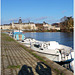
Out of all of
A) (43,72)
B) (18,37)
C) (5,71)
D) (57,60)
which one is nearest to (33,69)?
(43,72)

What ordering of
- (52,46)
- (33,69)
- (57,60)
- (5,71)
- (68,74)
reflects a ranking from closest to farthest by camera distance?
1. (68,74)
2. (5,71)
3. (33,69)
4. (57,60)
5. (52,46)

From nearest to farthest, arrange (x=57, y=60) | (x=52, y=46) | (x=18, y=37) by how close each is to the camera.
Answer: (x=57, y=60) < (x=52, y=46) < (x=18, y=37)

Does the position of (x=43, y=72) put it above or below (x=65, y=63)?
above

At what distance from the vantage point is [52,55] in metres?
12.0

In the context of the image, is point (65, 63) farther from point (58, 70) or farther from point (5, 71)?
point (5, 71)

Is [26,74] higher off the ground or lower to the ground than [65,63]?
higher

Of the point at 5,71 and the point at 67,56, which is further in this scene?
the point at 67,56

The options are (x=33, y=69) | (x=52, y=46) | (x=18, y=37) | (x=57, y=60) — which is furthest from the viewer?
(x=18, y=37)

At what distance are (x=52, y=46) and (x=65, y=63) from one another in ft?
9.95

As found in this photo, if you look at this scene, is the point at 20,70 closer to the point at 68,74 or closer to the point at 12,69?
the point at 12,69

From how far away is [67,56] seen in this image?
1157cm

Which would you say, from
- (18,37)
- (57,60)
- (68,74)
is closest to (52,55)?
(57,60)

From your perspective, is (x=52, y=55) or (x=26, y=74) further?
(x=52, y=55)

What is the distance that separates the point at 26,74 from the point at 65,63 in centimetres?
705
